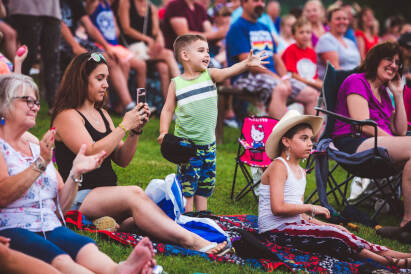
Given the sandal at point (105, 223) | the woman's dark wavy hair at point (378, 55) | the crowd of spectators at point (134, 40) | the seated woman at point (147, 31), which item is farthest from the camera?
the seated woman at point (147, 31)

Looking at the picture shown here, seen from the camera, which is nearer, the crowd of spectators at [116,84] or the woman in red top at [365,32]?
the crowd of spectators at [116,84]

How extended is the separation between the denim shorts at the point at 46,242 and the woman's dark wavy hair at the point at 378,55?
3.51 meters

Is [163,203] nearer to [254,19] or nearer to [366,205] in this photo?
[366,205]

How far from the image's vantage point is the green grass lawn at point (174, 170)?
3.39m

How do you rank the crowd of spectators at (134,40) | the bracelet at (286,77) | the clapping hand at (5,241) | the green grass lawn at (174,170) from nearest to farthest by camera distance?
the clapping hand at (5,241), the green grass lawn at (174,170), the crowd of spectators at (134,40), the bracelet at (286,77)

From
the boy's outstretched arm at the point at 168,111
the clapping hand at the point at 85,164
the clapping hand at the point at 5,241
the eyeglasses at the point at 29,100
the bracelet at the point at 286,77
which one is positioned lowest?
the clapping hand at the point at 5,241

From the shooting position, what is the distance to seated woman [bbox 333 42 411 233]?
520 cm

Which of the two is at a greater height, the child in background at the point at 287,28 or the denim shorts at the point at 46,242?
the child in background at the point at 287,28

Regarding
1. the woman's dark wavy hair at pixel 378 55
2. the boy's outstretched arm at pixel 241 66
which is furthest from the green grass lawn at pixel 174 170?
the woman's dark wavy hair at pixel 378 55

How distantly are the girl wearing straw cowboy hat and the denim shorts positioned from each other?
1535 millimetres

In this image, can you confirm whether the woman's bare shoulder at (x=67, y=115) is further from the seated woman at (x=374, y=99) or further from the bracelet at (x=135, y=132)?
the seated woman at (x=374, y=99)

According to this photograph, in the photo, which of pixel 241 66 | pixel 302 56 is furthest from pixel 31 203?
pixel 302 56

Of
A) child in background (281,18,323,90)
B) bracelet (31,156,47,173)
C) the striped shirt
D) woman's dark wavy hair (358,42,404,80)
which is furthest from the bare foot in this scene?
child in background (281,18,323,90)

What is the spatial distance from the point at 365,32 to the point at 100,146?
8.61 metres
